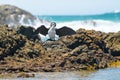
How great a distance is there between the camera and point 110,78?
8688 cm

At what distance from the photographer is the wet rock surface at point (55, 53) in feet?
320

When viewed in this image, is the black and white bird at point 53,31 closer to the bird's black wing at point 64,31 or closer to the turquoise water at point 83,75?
the bird's black wing at point 64,31

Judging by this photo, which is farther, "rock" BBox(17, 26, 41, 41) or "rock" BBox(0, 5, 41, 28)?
"rock" BBox(0, 5, 41, 28)

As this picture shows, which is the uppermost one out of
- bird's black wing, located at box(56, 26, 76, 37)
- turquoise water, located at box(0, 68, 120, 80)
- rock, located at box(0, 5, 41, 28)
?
bird's black wing, located at box(56, 26, 76, 37)

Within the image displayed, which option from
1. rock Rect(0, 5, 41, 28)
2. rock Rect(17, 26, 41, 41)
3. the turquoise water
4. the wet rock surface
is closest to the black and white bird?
rock Rect(17, 26, 41, 41)

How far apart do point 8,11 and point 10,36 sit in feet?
212

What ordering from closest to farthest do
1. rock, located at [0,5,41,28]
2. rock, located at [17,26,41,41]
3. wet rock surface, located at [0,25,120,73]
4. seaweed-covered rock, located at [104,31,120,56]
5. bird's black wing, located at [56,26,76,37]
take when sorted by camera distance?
1. wet rock surface, located at [0,25,120,73]
2. seaweed-covered rock, located at [104,31,120,56]
3. rock, located at [17,26,41,41]
4. bird's black wing, located at [56,26,76,37]
5. rock, located at [0,5,41,28]

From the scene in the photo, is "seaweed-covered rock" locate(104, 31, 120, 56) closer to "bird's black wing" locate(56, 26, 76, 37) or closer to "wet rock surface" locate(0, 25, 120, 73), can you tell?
"wet rock surface" locate(0, 25, 120, 73)

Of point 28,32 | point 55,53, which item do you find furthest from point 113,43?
point 28,32

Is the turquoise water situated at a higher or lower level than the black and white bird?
lower

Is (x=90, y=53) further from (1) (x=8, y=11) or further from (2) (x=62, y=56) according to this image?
(1) (x=8, y=11)

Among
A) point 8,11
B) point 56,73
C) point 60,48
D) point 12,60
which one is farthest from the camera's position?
point 8,11

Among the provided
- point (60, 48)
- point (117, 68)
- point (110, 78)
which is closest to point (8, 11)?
point (60, 48)

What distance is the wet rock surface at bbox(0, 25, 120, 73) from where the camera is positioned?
97438 mm
